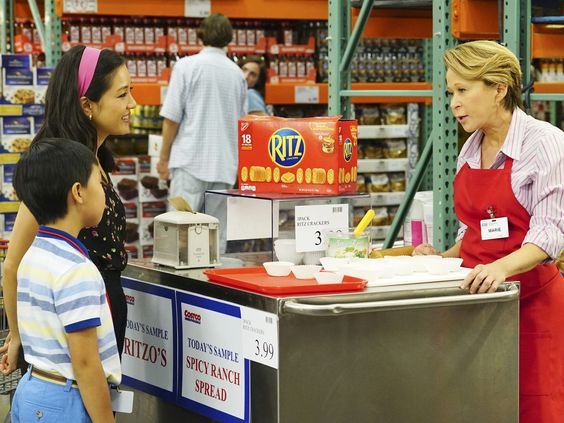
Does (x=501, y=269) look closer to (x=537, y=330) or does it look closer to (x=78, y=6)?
(x=537, y=330)

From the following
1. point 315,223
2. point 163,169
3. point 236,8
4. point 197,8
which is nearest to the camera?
point 315,223

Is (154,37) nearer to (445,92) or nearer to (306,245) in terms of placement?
(445,92)

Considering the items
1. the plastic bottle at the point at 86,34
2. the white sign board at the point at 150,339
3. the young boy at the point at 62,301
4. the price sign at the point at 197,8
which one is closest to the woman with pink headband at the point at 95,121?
the white sign board at the point at 150,339

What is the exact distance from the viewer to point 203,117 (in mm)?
6746

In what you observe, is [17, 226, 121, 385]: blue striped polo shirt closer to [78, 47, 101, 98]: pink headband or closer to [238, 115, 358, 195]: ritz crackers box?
[78, 47, 101, 98]: pink headband

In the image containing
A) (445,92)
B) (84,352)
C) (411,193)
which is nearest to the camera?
(84,352)

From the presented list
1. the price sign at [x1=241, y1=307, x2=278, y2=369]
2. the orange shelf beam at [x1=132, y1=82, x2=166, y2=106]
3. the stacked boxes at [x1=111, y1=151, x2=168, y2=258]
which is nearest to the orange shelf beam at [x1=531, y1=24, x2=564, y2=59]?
the price sign at [x1=241, y1=307, x2=278, y2=369]

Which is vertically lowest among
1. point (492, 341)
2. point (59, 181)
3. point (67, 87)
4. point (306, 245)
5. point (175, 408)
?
point (175, 408)

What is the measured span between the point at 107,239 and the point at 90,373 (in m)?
0.58

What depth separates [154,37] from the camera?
8320 millimetres

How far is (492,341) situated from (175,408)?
104 cm

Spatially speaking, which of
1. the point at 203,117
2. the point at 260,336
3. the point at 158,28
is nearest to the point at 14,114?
the point at 203,117

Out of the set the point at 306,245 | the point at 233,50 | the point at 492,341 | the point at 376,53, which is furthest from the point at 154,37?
the point at 492,341

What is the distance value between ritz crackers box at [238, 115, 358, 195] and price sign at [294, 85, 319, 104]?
15.2 feet
